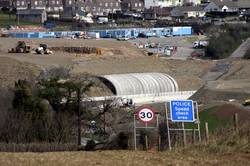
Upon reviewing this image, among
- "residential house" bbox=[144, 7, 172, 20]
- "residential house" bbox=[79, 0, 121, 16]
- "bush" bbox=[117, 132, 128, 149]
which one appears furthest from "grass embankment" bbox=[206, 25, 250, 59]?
"bush" bbox=[117, 132, 128, 149]

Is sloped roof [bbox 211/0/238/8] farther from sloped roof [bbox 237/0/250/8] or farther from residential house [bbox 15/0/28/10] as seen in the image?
residential house [bbox 15/0/28/10]

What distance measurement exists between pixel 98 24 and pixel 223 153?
4454 inches

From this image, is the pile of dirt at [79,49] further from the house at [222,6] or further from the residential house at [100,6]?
the residential house at [100,6]

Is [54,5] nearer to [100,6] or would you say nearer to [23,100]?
[100,6]

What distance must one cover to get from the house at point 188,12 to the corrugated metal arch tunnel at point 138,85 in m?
92.3

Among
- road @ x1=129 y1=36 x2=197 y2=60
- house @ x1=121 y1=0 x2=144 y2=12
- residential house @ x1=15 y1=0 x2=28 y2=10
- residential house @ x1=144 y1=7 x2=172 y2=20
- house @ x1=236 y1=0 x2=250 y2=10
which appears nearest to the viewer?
road @ x1=129 y1=36 x2=197 y2=60

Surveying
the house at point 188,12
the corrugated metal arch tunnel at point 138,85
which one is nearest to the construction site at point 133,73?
the corrugated metal arch tunnel at point 138,85

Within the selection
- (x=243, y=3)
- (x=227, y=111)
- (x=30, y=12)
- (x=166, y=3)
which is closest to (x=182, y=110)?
(x=227, y=111)

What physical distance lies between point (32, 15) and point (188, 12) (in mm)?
35189

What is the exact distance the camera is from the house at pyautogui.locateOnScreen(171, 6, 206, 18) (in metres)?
141

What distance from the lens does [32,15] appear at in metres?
126

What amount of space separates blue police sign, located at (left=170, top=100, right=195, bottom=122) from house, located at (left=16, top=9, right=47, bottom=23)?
114 meters

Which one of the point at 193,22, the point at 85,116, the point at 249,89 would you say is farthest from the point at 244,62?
the point at 193,22

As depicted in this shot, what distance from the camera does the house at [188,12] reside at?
141 metres
